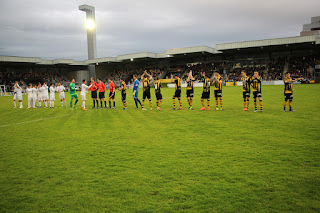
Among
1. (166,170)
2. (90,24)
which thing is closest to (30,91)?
(166,170)

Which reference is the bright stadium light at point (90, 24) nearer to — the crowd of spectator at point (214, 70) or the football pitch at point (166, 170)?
the crowd of spectator at point (214, 70)

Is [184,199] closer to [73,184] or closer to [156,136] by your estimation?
[73,184]

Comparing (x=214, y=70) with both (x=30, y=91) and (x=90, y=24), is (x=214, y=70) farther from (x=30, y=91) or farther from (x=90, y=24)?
(x=30, y=91)

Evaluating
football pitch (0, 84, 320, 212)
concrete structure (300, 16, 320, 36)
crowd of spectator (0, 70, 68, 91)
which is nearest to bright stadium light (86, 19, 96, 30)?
Result: crowd of spectator (0, 70, 68, 91)

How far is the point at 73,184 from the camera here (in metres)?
4.73

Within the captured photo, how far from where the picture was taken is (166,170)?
5.20 m

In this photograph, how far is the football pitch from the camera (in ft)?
12.9

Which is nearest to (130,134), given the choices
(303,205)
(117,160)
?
(117,160)

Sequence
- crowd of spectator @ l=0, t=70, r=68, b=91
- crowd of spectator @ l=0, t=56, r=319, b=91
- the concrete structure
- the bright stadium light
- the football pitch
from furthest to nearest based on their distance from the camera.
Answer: the concrete structure < the bright stadium light < crowd of spectator @ l=0, t=70, r=68, b=91 < crowd of spectator @ l=0, t=56, r=319, b=91 < the football pitch

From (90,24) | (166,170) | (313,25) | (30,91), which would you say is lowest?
(166,170)

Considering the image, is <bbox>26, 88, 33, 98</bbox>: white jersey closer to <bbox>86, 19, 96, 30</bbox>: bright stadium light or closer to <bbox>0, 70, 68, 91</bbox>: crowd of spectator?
<bbox>0, 70, 68, 91</bbox>: crowd of spectator

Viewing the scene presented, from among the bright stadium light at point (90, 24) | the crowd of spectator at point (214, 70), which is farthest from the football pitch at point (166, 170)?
the bright stadium light at point (90, 24)

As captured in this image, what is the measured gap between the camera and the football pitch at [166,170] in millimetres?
3928

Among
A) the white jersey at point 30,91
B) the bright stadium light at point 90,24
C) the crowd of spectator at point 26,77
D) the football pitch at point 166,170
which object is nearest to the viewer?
the football pitch at point 166,170
